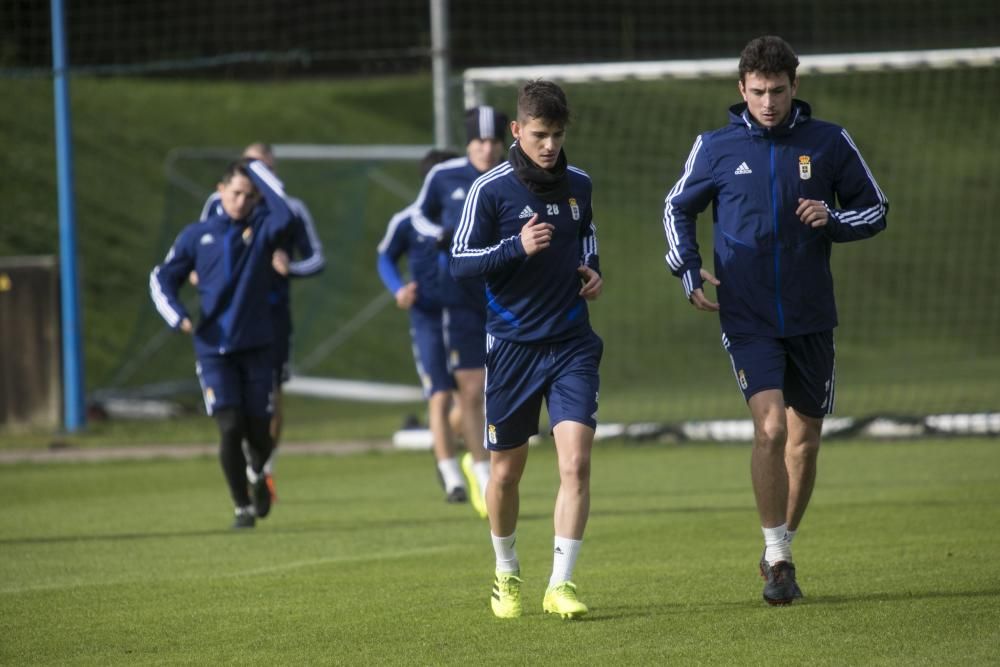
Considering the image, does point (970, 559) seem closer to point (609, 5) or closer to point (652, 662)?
point (652, 662)

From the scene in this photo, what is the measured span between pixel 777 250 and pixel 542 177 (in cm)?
110

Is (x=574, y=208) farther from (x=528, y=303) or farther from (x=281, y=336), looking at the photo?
(x=281, y=336)

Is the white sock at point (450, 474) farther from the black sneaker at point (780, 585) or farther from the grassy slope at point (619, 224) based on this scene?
the grassy slope at point (619, 224)

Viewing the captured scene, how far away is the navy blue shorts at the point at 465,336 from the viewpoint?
10922 mm

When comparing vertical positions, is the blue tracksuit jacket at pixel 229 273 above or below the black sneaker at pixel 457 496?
above

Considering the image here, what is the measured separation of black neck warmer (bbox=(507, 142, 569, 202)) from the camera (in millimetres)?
6684

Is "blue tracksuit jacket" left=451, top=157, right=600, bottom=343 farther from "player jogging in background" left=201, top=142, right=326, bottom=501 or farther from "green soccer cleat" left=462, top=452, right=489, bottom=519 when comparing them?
"player jogging in background" left=201, top=142, right=326, bottom=501

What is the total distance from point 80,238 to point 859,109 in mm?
14949

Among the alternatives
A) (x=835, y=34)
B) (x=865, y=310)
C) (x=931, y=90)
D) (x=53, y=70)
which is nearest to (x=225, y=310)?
→ (x=53, y=70)

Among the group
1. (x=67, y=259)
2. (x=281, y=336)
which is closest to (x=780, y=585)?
(x=281, y=336)

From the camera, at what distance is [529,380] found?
6770 millimetres

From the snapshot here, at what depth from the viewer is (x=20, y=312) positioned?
55.6 feet

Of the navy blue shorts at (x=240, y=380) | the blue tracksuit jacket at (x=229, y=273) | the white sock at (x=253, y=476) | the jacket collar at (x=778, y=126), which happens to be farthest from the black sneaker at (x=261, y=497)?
the jacket collar at (x=778, y=126)

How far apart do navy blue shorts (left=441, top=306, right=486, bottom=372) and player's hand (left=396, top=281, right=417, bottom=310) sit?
306 mm
